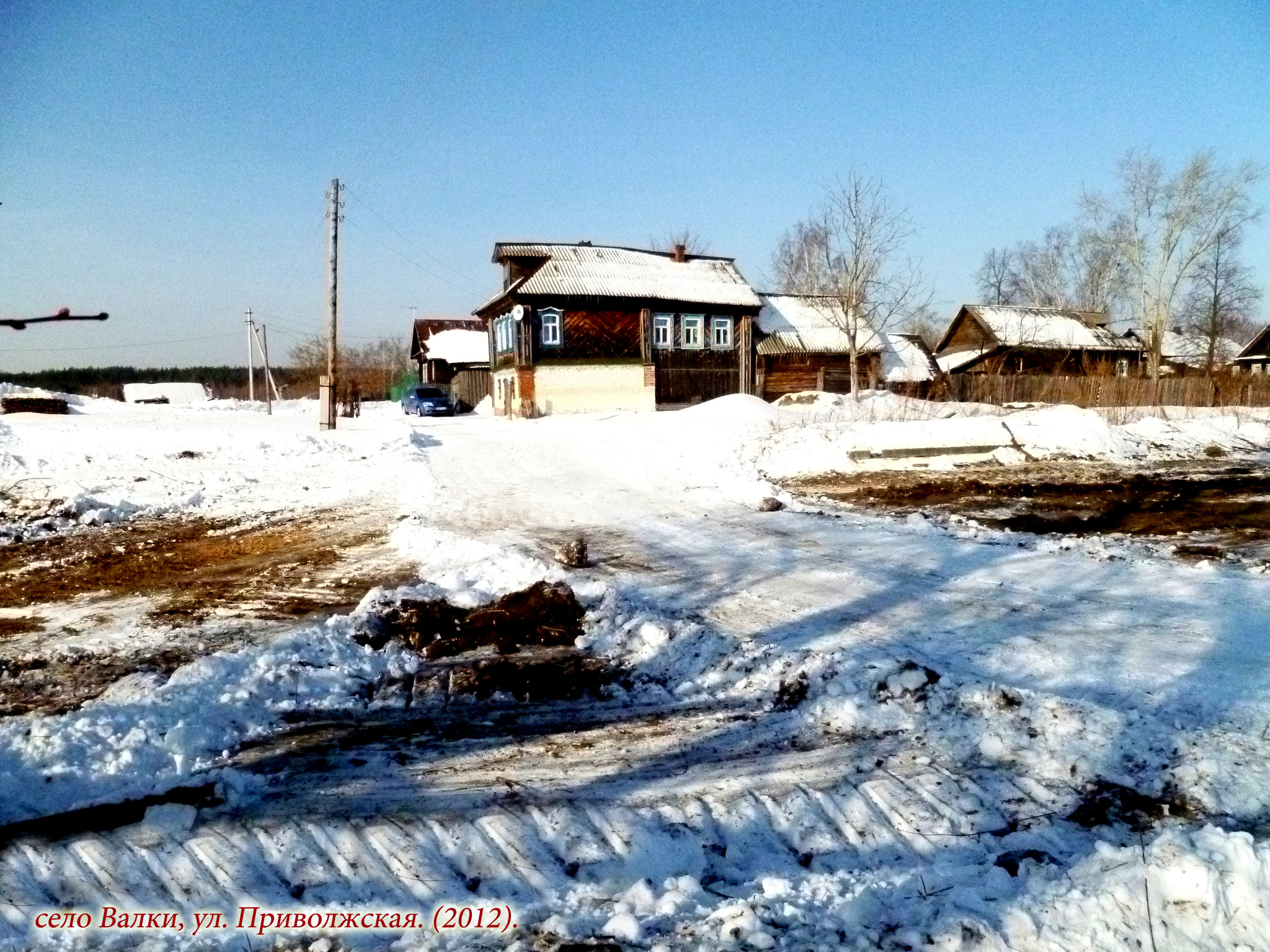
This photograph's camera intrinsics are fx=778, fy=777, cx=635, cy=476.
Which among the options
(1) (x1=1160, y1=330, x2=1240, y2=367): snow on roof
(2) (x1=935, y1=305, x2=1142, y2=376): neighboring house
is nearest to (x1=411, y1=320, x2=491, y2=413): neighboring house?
(2) (x1=935, y1=305, x2=1142, y2=376): neighboring house

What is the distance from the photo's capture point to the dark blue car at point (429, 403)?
38094mm

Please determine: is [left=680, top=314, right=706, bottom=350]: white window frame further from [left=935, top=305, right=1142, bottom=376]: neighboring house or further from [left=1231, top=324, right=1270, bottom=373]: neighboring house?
[left=1231, top=324, right=1270, bottom=373]: neighboring house

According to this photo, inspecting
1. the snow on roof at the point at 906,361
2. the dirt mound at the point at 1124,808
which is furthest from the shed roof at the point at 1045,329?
the dirt mound at the point at 1124,808

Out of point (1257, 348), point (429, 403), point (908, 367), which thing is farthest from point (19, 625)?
point (1257, 348)

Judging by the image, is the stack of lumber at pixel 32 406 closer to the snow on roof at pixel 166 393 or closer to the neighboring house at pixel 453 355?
the neighboring house at pixel 453 355

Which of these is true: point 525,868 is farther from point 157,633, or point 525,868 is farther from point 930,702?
point 157,633

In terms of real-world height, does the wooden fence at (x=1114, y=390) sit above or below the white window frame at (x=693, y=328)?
below

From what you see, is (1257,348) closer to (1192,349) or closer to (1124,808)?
(1192,349)

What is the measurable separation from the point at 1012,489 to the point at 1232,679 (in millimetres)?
10281

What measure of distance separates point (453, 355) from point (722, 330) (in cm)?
2164

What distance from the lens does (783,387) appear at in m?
37.8

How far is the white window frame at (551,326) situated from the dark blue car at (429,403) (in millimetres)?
8225

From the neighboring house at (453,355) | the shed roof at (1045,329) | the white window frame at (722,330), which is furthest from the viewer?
the shed roof at (1045,329)

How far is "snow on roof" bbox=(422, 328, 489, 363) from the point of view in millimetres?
50500
